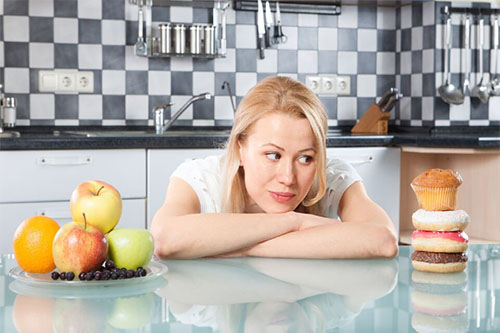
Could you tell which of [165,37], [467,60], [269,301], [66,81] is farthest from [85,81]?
[269,301]

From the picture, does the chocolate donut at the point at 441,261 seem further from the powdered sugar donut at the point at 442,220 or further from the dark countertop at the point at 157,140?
the dark countertop at the point at 157,140

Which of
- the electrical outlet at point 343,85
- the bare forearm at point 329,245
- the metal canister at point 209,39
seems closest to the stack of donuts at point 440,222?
the bare forearm at point 329,245

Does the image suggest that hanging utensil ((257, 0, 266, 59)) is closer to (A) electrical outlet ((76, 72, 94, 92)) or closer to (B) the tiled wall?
(B) the tiled wall

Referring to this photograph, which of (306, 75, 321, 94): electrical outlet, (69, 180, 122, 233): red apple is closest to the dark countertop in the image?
(306, 75, 321, 94): electrical outlet

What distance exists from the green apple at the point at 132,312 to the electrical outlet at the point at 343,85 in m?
3.13

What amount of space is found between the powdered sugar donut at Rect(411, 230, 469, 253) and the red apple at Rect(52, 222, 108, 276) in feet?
1.71

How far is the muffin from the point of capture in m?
1.31

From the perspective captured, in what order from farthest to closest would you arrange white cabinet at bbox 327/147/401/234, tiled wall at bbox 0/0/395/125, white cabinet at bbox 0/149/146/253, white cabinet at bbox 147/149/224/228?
tiled wall at bbox 0/0/395/125, white cabinet at bbox 327/147/401/234, white cabinet at bbox 147/149/224/228, white cabinet at bbox 0/149/146/253

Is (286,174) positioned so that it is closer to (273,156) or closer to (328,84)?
(273,156)

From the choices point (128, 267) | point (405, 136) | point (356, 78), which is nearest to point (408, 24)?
point (356, 78)

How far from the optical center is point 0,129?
11.7 feet

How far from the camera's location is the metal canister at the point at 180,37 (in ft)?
12.5

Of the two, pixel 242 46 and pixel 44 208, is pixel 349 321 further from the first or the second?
pixel 242 46

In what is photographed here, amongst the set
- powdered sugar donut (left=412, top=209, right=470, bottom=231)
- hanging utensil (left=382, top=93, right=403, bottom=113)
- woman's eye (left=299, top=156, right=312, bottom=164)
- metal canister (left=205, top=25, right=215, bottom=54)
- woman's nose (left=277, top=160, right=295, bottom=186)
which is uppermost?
metal canister (left=205, top=25, right=215, bottom=54)
